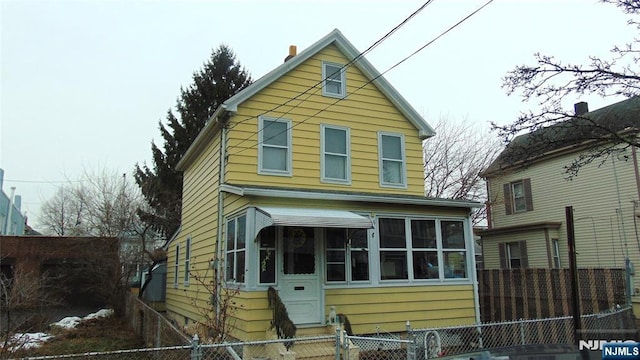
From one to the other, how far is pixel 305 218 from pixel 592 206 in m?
14.1

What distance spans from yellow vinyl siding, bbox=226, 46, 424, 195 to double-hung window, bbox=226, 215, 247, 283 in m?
1.06

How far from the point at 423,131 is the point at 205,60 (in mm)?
20085

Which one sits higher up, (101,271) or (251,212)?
(251,212)

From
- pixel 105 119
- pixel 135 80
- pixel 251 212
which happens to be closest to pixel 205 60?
pixel 105 119

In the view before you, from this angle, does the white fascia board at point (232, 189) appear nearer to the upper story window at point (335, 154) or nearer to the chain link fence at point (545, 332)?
the upper story window at point (335, 154)

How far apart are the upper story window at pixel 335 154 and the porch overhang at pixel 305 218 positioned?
2.15 m

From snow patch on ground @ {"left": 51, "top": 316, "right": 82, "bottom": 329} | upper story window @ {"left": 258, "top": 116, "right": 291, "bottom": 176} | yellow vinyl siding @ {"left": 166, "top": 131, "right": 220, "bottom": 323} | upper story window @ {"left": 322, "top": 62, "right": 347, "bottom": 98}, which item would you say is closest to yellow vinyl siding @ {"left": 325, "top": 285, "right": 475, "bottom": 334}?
upper story window @ {"left": 258, "top": 116, "right": 291, "bottom": 176}

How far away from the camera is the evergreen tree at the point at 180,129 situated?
82.4 feet

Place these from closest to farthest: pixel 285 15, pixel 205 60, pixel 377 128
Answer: pixel 285 15, pixel 377 128, pixel 205 60

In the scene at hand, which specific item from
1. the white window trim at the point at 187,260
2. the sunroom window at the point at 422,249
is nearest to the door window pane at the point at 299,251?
the sunroom window at the point at 422,249

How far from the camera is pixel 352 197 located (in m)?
9.82

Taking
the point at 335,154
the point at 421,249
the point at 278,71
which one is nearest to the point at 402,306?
the point at 421,249

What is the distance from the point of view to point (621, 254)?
16.2 m

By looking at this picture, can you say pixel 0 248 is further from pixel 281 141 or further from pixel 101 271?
pixel 281 141
